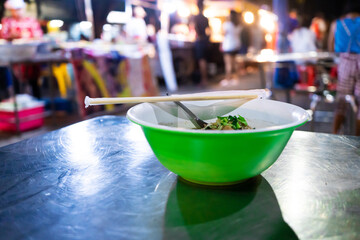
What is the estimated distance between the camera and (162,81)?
799 cm

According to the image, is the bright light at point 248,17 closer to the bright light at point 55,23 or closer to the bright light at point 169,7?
the bright light at point 169,7

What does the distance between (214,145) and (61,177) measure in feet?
1.02

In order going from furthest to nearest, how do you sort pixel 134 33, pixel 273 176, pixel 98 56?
pixel 134 33
pixel 98 56
pixel 273 176

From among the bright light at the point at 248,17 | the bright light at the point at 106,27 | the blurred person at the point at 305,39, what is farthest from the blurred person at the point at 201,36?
the bright light at the point at 248,17

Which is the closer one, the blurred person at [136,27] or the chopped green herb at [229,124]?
the chopped green herb at [229,124]

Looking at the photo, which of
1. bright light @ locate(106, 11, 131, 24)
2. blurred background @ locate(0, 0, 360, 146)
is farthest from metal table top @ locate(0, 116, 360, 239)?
bright light @ locate(106, 11, 131, 24)

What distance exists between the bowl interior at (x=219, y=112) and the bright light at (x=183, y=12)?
28.0 feet

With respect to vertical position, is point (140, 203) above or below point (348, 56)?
below

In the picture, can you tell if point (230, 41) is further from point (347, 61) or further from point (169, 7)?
point (347, 61)

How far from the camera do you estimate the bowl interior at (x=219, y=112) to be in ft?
1.96

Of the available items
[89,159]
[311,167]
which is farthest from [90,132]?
[311,167]

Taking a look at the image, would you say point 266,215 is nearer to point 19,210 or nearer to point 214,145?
point 214,145

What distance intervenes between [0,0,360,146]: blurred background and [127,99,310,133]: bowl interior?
6.34ft

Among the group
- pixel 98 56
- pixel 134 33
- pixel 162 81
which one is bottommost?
pixel 162 81
